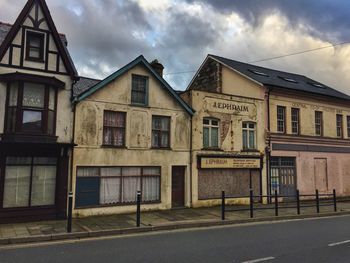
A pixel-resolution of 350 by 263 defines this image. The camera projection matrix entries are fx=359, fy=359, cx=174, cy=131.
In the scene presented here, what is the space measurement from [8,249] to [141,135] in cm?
885

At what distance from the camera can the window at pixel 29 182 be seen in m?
14.1

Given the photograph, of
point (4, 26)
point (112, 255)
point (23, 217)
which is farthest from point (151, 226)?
point (4, 26)

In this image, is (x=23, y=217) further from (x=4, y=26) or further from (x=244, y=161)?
(x=244, y=161)

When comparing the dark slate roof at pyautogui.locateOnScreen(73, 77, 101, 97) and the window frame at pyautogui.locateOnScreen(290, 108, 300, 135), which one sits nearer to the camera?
the dark slate roof at pyautogui.locateOnScreen(73, 77, 101, 97)

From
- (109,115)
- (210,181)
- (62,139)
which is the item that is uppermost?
(109,115)

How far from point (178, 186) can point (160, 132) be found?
3.03 m

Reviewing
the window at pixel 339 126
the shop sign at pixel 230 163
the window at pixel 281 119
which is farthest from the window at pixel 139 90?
the window at pixel 339 126

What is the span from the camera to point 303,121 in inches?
936

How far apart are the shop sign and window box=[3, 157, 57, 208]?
7.82 m

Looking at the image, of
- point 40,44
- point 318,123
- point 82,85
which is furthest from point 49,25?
point 318,123

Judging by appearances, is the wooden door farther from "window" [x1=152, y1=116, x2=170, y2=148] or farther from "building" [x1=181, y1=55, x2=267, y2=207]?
"window" [x1=152, y1=116, x2=170, y2=148]

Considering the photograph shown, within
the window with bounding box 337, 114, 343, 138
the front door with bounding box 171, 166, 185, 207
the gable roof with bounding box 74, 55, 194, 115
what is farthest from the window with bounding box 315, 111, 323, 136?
the front door with bounding box 171, 166, 185, 207

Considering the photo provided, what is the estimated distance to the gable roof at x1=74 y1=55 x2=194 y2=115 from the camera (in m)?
15.9

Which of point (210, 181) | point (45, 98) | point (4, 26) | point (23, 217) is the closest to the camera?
point (23, 217)
